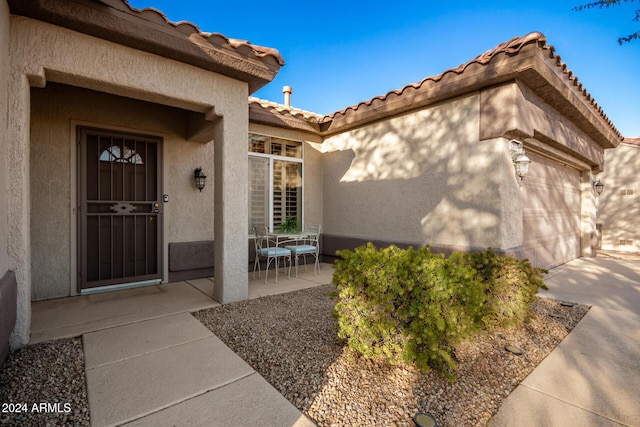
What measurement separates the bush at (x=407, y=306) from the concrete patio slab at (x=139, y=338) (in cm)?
169

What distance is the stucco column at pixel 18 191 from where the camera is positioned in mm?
2639

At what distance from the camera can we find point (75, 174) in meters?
4.40

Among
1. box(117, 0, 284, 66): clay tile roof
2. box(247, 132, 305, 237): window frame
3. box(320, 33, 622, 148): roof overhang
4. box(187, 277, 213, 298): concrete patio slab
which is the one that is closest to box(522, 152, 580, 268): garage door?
box(320, 33, 622, 148): roof overhang

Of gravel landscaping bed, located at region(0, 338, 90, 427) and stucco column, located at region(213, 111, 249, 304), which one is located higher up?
stucco column, located at region(213, 111, 249, 304)

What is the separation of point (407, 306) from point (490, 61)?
13.0 feet

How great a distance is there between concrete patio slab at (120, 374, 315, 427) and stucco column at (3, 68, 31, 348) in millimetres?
1891

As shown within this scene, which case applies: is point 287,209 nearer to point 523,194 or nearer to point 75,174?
point 75,174

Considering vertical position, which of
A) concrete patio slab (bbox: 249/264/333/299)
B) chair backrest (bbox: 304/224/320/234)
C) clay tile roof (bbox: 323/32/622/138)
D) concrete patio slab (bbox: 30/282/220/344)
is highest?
clay tile roof (bbox: 323/32/622/138)

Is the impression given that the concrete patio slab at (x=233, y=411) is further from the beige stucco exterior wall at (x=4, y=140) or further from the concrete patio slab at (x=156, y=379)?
the beige stucco exterior wall at (x=4, y=140)

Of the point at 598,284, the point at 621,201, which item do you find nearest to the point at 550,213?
the point at 598,284

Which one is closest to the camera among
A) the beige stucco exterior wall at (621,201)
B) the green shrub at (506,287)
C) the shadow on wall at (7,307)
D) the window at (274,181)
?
the shadow on wall at (7,307)

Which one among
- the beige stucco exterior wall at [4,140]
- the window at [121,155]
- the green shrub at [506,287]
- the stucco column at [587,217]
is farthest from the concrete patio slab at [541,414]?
the stucco column at [587,217]

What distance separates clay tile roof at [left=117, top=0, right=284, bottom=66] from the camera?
304 cm

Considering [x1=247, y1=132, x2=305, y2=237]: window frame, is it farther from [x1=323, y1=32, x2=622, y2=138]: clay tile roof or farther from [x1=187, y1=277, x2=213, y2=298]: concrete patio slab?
[x1=323, y1=32, x2=622, y2=138]: clay tile roof
